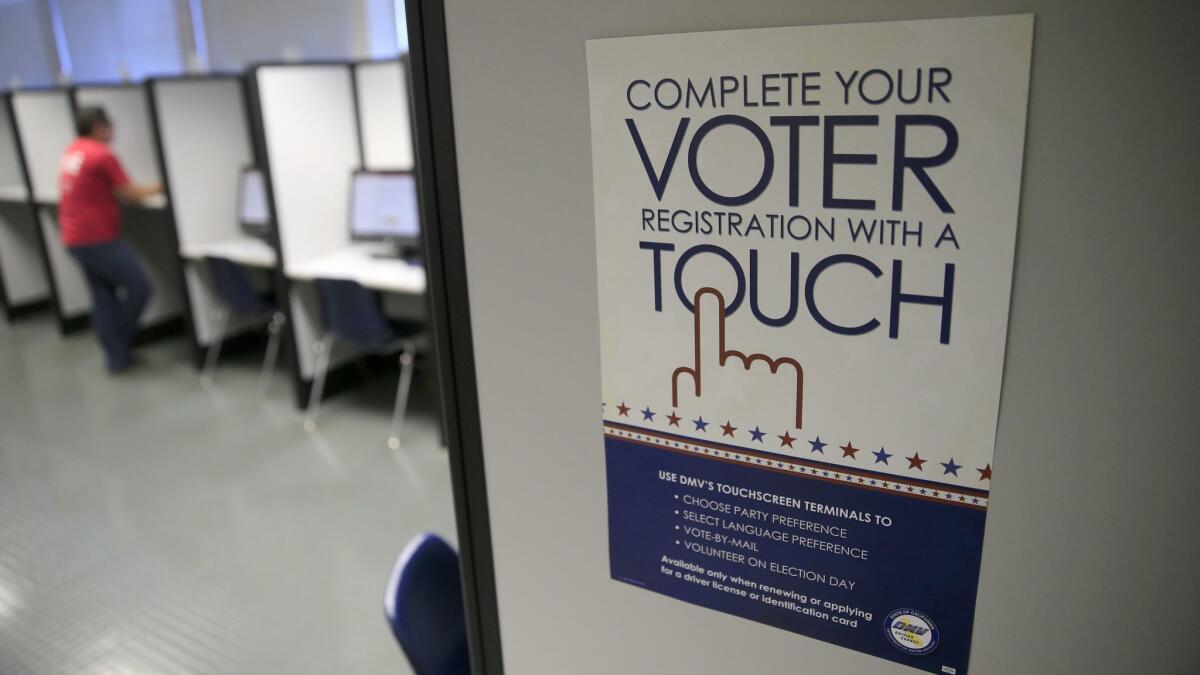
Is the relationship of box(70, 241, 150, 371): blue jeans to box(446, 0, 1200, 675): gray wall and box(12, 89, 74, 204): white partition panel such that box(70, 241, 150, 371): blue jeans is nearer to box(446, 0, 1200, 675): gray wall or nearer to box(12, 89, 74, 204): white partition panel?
box(12, 89, 74, 204): white partition panel

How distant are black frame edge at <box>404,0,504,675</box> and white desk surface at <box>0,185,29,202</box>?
18.6ft

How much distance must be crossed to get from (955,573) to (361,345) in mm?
3260

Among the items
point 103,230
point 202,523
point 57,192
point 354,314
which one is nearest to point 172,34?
point 57,192

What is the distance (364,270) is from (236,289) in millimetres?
957

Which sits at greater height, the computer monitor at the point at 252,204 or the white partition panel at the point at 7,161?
the white partition panel at the point at 7,161

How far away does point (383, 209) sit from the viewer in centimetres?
397

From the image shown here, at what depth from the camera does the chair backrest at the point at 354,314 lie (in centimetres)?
354

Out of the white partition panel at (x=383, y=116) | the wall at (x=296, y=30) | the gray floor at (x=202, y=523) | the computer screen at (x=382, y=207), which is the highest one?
the wall at (x=296, y=30)

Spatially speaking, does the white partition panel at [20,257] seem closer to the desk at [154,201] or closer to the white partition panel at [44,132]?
the white partition panel at [44,132]

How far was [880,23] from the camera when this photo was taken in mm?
634

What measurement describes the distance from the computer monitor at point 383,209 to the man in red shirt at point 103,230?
1.47 metres

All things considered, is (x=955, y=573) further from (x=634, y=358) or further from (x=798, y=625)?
(x=634, y=358)

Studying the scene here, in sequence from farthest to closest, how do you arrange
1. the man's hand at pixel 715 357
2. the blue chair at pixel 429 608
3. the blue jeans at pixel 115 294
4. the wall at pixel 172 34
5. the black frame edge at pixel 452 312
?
the blue jeans at pixel 115 294 → the wall at pixel 172 34 → the blue chair at pixel 429 608 → the black frame edge at pixel 452 312 → the man's hand at pixel 715 357

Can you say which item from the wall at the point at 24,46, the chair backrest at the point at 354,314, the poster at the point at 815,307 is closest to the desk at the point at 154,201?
the chair backrest at the point at 354,314
